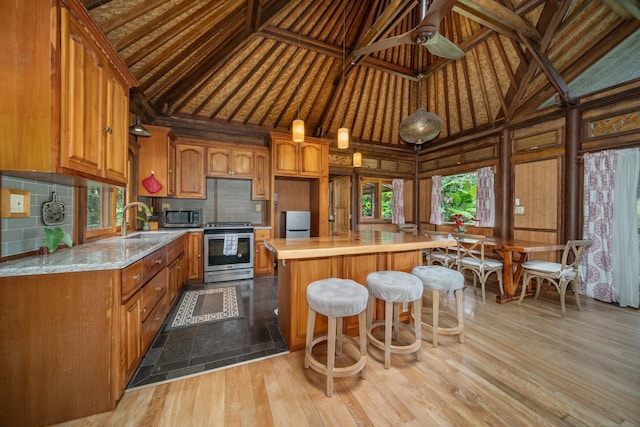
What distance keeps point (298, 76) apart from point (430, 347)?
4.82m

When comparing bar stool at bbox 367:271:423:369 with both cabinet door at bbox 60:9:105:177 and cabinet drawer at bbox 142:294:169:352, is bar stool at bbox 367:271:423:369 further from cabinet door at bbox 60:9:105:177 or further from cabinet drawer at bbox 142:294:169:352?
cabinet door at bbox 60:9:105:177

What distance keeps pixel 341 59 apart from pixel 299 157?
199 centimetres

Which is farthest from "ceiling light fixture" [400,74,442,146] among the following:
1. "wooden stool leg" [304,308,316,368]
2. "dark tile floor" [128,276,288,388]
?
"dark tile floor" [128,276,288,388]

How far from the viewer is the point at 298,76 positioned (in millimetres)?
4438

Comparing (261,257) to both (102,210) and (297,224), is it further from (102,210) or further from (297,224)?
(102,210)

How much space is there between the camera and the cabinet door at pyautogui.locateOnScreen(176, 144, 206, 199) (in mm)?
4105

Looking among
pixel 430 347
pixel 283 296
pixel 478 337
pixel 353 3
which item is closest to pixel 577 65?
pixel 353 3

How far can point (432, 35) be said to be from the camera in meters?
2.07

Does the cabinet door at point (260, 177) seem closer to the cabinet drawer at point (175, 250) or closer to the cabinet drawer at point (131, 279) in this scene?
the cabinet drawer at point (175, 250)

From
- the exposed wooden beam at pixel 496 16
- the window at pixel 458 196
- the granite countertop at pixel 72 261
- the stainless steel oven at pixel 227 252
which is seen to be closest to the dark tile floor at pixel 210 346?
the granite countertop at pixel 72 261

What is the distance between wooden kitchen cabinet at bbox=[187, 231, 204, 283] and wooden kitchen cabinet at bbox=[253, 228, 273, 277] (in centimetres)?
89

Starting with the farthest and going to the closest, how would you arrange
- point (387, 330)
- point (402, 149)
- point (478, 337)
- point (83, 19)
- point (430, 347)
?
point (402, 149)
point (478, 337)
point (430, 347)
point (387, 330)
point (83, 19)

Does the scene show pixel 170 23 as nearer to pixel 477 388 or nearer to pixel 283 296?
pixel 283 296

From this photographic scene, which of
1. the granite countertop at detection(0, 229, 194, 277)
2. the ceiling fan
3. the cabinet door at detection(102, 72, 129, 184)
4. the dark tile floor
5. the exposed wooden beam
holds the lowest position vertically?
the dark tile floor
